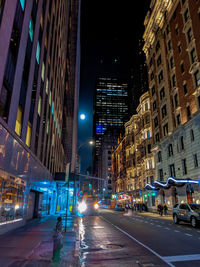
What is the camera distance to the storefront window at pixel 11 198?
12.9 meters

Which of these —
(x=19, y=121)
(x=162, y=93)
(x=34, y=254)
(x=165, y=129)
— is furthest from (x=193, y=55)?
(x=34, y=254)

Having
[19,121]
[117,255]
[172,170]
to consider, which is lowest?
[117,255]

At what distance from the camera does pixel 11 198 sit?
48.1 feet

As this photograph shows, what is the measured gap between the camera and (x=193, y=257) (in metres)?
8.07

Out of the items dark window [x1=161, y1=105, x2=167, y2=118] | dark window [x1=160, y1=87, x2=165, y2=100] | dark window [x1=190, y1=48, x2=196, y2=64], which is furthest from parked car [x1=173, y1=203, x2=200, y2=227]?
dark window [x1=160, y1=87, x2=165, y2=100]

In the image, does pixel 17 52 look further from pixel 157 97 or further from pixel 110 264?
pixel 157 97

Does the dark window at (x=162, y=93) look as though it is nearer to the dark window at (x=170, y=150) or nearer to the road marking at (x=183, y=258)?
the dark window at (x=170, y=150)

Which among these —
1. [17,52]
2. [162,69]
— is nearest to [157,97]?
[162,69]

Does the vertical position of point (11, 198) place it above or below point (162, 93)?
below

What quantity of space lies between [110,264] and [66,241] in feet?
14.3

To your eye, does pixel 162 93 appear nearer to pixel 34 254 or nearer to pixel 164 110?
pixel 164 110

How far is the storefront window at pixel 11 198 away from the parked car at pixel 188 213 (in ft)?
46.0

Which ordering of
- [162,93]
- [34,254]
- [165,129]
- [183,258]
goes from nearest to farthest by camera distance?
[183,258]
[34,254]
[165,129]
[162,93]

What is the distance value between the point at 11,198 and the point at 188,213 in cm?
1436
